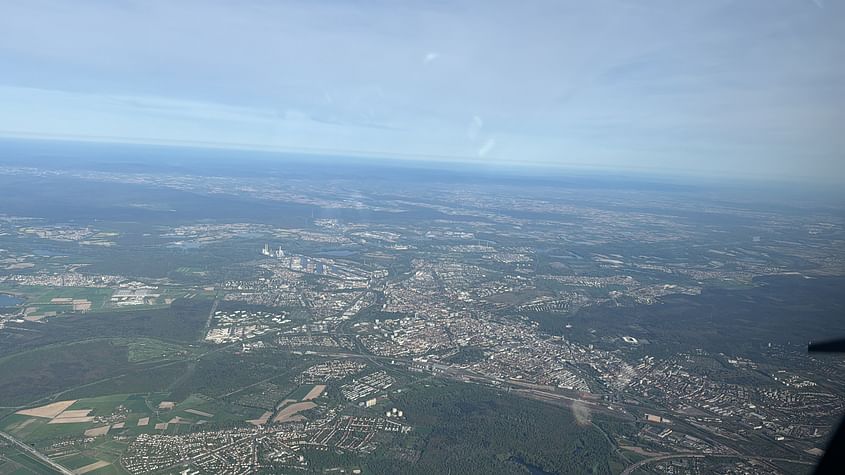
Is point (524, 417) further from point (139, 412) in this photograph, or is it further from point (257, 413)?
point (139, 412)

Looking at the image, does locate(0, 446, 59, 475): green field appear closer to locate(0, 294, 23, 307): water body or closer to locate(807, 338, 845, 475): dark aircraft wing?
locate(0, 294, 23, 307): water body

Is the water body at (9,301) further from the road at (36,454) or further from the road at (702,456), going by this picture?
the road at (702,456)

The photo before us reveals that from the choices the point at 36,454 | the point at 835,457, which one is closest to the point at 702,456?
the point at 835,457

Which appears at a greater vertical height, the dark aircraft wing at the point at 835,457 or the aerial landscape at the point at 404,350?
A: the dark aircraft wing at the point at 835,457

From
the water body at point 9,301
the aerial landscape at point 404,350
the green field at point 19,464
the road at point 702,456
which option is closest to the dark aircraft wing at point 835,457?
the aerial landscape at point 404,350

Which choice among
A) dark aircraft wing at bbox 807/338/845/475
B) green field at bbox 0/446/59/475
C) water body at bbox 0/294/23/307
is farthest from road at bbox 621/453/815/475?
water body at bbox 0/294/23/307

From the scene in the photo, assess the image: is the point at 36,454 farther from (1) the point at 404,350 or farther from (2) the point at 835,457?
(2) the point at 835,457
